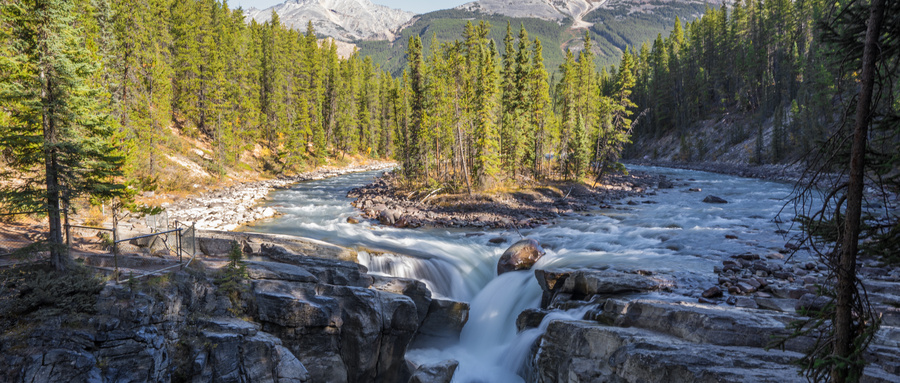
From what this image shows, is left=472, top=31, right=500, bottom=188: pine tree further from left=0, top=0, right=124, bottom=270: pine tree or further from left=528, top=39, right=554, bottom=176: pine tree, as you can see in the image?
left=0, top=0, right=124, bottom=270: pine tree

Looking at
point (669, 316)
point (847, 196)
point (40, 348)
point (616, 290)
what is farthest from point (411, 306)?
point (847, 196)

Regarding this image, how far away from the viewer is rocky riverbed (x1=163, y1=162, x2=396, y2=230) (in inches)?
874

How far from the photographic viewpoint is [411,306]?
1288 cm

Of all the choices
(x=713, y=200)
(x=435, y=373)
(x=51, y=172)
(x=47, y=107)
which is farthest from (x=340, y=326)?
(x=713, y=200)

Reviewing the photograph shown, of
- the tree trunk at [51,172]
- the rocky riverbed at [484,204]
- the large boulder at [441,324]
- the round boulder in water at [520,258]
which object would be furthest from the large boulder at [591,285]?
the tree trunk at [51,172]

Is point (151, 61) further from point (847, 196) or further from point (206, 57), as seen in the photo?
point (847, 196)

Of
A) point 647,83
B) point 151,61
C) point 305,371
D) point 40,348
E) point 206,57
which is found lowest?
point 305,371

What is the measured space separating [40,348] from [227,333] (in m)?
3.17

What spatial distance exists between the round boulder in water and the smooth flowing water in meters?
0.36

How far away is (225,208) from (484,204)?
1746 cm

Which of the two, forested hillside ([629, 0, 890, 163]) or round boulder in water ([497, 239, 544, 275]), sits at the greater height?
forested hillside ([629, 0, 890, 163])

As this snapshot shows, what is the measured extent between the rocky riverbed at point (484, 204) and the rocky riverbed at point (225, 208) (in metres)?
7.22

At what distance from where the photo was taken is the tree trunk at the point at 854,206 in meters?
4.20

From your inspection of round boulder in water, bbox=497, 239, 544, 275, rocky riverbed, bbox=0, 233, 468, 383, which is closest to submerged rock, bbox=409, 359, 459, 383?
rocky riverbed, bbox=0, 233, 468, 383
